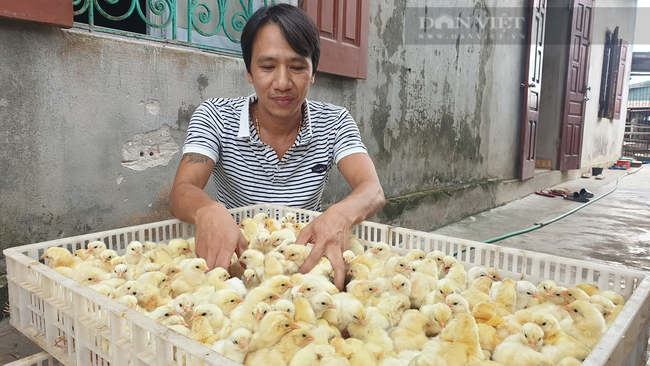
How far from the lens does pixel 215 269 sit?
5.22 ft

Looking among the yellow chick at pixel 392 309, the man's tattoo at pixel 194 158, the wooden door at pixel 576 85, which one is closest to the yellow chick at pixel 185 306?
Result: the yellow chick at pixel 392 309

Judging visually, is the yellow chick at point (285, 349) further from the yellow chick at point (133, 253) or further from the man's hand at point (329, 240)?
the yellow chick at point (133, 253)

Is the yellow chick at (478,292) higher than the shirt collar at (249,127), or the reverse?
the shirt collar at (249,127)

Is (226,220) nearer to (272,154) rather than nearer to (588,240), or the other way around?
(272,154)

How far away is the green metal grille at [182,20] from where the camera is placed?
2.55 meters

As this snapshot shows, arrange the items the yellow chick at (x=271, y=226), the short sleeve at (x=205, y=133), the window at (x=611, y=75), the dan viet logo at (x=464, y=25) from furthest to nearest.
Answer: the window at (x=611, y=75), the dan viet logo at (x=464, y=25), the short sleeve at (x=205, y=133), the yellow chick at (x=271, y=226)

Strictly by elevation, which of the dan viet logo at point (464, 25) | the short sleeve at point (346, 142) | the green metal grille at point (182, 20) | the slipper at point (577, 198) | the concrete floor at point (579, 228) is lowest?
the concrete floor at point (579, 228)

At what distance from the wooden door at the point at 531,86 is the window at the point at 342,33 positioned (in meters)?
4.74

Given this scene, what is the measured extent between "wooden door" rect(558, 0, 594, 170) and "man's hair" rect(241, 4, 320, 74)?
920cm

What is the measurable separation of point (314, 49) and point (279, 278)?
1.16 metres

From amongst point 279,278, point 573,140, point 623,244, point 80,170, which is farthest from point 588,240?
point 573,140

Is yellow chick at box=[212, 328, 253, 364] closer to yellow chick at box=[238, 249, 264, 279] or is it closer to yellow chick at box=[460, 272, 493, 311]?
yellow chick at box=[238, 249, 264, 279]

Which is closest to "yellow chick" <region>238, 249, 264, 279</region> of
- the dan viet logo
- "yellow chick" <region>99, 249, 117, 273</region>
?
"yellow chick" <region>99, 249, 117, 273</region>

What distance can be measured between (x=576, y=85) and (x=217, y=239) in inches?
418
